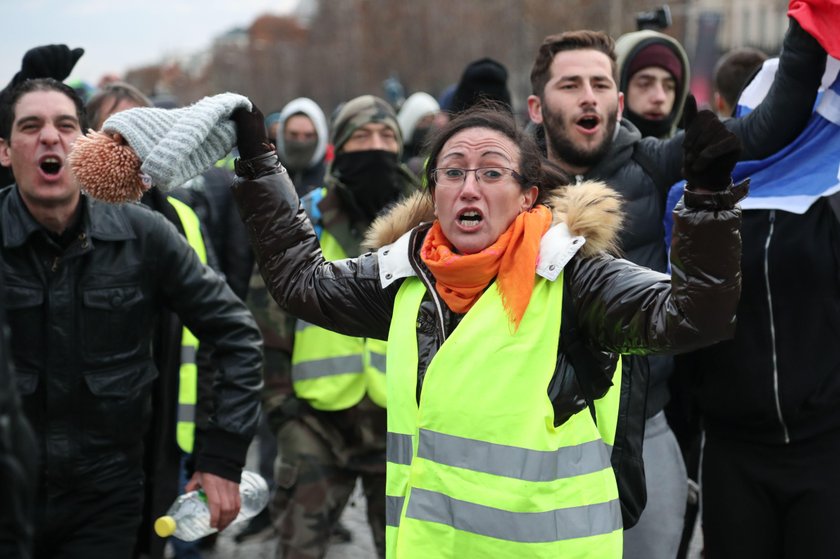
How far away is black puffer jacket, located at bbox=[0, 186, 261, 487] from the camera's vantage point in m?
3.70

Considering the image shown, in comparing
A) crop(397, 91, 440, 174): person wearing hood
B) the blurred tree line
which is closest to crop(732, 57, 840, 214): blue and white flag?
crop(397, 91, 440, 174): person wearing hood

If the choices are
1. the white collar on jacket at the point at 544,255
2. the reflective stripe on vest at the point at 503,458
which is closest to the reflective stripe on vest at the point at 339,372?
the white collar on jacket at the point at 544,255

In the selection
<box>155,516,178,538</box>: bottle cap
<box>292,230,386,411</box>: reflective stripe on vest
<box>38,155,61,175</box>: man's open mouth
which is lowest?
<box>155,516,178,538</box>: bottle cap

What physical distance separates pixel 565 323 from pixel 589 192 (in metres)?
0.41

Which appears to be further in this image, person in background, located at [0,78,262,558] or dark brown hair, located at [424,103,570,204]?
person in background, located at [0,78,262,558]

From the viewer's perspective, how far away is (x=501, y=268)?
2.98 m

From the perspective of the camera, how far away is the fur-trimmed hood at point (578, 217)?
3.02 meters

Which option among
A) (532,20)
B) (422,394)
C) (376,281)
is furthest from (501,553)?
(532,20)

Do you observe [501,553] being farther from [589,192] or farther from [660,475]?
[660,475]

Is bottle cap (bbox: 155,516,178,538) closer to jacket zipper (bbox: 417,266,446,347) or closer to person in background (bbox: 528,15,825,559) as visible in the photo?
jacket zipper (bbox: 417,266,446,347)

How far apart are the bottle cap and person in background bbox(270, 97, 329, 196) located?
4602 millimetres

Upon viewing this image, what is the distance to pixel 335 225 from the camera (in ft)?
17.6

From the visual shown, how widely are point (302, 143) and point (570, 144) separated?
4.37 meters

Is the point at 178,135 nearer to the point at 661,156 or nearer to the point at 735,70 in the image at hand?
the point at 661,156
